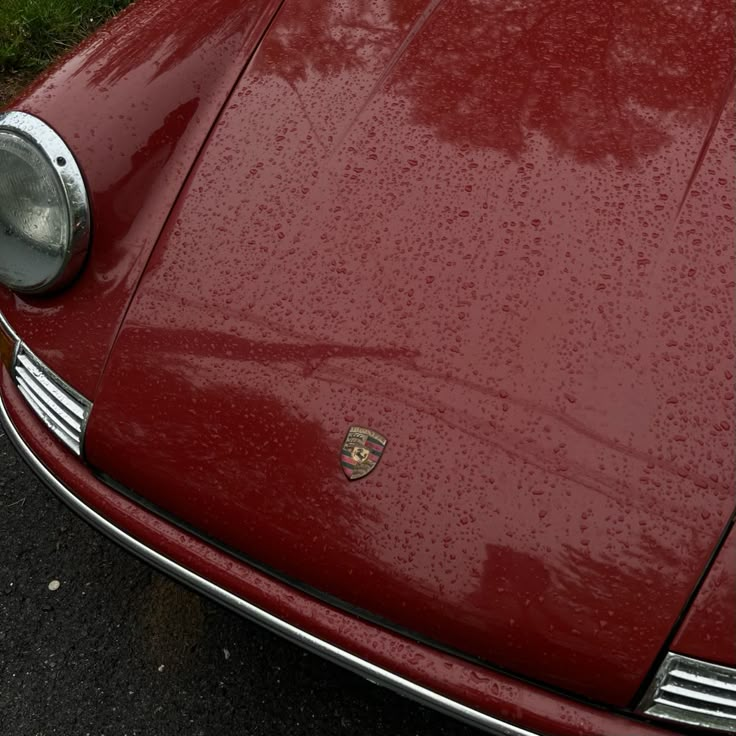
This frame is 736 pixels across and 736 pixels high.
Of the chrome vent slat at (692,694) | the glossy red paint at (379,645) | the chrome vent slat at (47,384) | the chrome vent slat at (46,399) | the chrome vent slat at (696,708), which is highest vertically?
the chrome vent slat at (692,694)

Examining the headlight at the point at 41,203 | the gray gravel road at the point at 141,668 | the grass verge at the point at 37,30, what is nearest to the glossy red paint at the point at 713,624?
the gray gravel road at the point at 141,668

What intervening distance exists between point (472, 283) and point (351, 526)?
446mm

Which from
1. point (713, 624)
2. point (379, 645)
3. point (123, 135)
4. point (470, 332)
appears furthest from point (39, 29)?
point (713, 624)

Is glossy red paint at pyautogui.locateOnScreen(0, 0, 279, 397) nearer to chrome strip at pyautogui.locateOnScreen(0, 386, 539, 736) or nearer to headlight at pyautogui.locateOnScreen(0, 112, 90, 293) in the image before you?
headlight at pyautogui.locateOnScreen(0, 112, 90, 293)

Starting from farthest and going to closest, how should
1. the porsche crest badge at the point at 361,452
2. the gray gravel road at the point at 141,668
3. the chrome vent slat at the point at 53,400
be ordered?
the gray gravel road at the point at 141,668
the chrome vent slat at the point at 53,400
the porsche crest badge at the point at 361,452

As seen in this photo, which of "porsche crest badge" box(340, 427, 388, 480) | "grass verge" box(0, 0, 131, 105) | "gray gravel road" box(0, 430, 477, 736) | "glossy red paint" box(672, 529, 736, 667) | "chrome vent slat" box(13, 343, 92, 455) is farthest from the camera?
"grass verge" box(0, 0, 131, 105)

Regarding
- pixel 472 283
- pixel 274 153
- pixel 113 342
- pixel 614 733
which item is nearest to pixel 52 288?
pixel 113 342

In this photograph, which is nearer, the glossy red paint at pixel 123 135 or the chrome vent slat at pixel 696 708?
the chrome vent slat at pixel 696 708

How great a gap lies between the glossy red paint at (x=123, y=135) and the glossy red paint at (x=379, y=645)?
253mm

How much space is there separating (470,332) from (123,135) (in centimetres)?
77

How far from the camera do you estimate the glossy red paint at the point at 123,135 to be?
1500 mm

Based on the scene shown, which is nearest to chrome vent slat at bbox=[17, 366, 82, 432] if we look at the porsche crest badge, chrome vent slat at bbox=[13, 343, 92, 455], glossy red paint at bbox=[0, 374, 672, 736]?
chrome vent slat at bbox=[13, 343, 92, 455]

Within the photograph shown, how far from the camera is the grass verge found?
3225 millimetres

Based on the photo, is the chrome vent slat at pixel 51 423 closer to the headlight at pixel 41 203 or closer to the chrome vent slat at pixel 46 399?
the chrome vent slat at pixel 46 399
